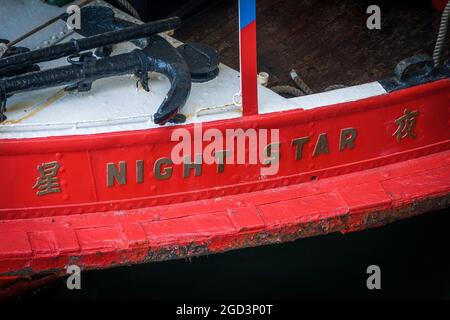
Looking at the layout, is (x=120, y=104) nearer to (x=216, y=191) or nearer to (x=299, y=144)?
(x=216, y=191)

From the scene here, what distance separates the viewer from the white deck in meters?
3.73

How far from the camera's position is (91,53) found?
12.9 feet

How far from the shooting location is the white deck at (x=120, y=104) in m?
3.73

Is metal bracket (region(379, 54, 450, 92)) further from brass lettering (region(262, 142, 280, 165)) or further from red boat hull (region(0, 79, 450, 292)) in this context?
brass lettering (region(262, 142, 280, 165))

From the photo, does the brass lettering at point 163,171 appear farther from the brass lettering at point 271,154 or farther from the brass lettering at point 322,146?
the brass lettering at point 322,146

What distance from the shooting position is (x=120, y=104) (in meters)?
3.87

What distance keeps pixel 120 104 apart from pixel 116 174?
315 millimetres

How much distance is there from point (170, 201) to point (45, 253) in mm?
588

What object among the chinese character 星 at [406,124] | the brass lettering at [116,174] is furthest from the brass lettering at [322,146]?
the brass lettering at [116,174]

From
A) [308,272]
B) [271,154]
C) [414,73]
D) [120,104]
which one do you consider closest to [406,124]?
[414,73]

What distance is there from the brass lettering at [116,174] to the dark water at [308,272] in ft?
2.83

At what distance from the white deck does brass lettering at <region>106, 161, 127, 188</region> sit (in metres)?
0.15

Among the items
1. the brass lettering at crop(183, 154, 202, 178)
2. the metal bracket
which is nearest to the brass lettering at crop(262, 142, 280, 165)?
the brass lettering at crop(183, 154, 202, 178)

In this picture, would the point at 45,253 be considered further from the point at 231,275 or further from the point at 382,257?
the point at 382,257
